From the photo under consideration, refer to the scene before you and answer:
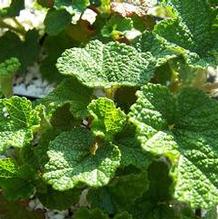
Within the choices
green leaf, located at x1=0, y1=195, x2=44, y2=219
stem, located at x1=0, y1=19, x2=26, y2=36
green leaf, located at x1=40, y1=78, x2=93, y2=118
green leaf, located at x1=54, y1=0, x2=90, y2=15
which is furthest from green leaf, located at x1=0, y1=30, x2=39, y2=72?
green leaf, located at x1=0, y1=195, x2=44, y2=219

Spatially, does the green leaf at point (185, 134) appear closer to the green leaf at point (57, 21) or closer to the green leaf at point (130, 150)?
the green leaf at point (130, 150)

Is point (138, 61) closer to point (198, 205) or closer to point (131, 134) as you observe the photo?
point (131, 134)

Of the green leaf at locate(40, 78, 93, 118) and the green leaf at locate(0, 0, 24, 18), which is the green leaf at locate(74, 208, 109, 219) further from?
the green leaf at locate(0, 0, 24, 18)

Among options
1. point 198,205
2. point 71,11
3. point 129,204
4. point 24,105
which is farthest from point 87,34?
point 198,205

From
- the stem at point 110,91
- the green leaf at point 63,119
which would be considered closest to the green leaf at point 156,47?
the stem at point 110,91

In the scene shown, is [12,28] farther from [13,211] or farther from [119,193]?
[119,193]
